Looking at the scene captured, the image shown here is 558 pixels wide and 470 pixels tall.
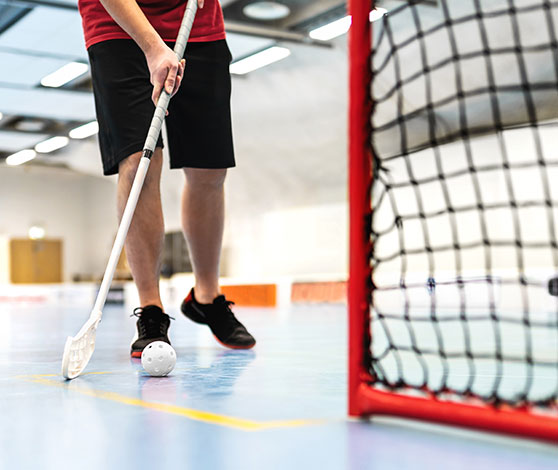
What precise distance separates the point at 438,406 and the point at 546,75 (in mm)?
6129

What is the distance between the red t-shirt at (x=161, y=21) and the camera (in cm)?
183

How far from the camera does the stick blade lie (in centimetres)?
144

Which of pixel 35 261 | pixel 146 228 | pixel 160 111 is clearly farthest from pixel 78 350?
pixel 35 261

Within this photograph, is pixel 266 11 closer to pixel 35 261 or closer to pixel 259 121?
pixel 259 121

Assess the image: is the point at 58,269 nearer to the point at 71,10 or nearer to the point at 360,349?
the point at 71,10

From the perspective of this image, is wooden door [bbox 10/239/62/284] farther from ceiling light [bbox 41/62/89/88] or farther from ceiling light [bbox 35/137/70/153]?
ceiling light [bbox 41/62/89/88]

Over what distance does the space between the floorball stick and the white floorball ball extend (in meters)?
0.14

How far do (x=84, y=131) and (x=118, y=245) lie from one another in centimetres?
1127

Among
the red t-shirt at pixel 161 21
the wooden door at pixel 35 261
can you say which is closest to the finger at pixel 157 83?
the red t-shirt at pixel 161 21

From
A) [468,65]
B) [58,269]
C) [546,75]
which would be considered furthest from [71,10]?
[58,269]

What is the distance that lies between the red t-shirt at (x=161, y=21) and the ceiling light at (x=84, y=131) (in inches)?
394

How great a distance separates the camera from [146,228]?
5.97 ft

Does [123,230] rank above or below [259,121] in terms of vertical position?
below

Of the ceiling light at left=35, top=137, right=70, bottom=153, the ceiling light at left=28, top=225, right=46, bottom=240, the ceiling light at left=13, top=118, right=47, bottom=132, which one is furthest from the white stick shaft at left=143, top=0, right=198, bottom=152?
the ceiling light at left=28, top=225, right=46, bottom=240
